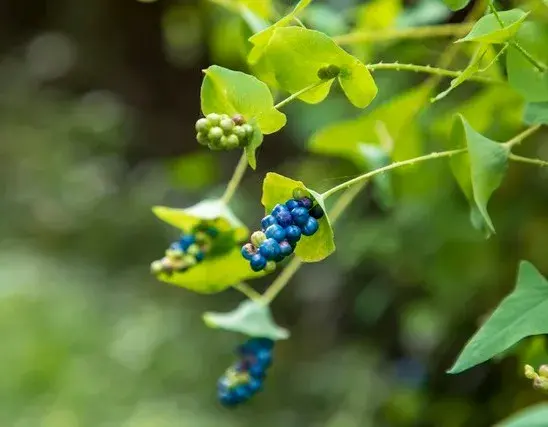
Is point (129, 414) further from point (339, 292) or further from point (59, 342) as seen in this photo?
point (339, 292)

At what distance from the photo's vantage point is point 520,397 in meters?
0.86

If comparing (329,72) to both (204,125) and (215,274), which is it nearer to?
(204,125)

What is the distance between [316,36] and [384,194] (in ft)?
0.98

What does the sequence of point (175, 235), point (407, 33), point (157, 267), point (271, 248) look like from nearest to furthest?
point (271, 248) → point (157, 267) → point (407, 33) → point (175, 235)

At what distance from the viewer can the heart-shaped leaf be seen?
1.19 ft

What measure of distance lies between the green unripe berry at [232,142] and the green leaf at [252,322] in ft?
0.60

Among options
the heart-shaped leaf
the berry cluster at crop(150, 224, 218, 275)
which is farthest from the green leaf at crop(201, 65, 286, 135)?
the berry cluster at crop(150, 224, 218, 275)

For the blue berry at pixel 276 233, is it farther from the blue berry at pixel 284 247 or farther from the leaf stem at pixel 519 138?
the leaf stem at pixel 519 138

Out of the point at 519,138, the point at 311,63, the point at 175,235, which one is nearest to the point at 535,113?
the point at 519,138

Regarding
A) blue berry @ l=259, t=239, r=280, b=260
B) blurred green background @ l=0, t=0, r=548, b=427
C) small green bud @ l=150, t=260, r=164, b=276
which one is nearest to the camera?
blue berry @ l=259, t=239, r=280, b=260

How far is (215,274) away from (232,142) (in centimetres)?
15

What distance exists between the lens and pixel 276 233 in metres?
0.33

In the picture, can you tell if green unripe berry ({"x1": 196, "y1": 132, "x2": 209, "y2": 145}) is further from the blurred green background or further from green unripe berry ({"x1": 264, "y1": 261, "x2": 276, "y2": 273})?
the blurred green background

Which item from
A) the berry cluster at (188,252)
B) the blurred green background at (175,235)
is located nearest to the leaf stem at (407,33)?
the blurred green background at (175,235)
